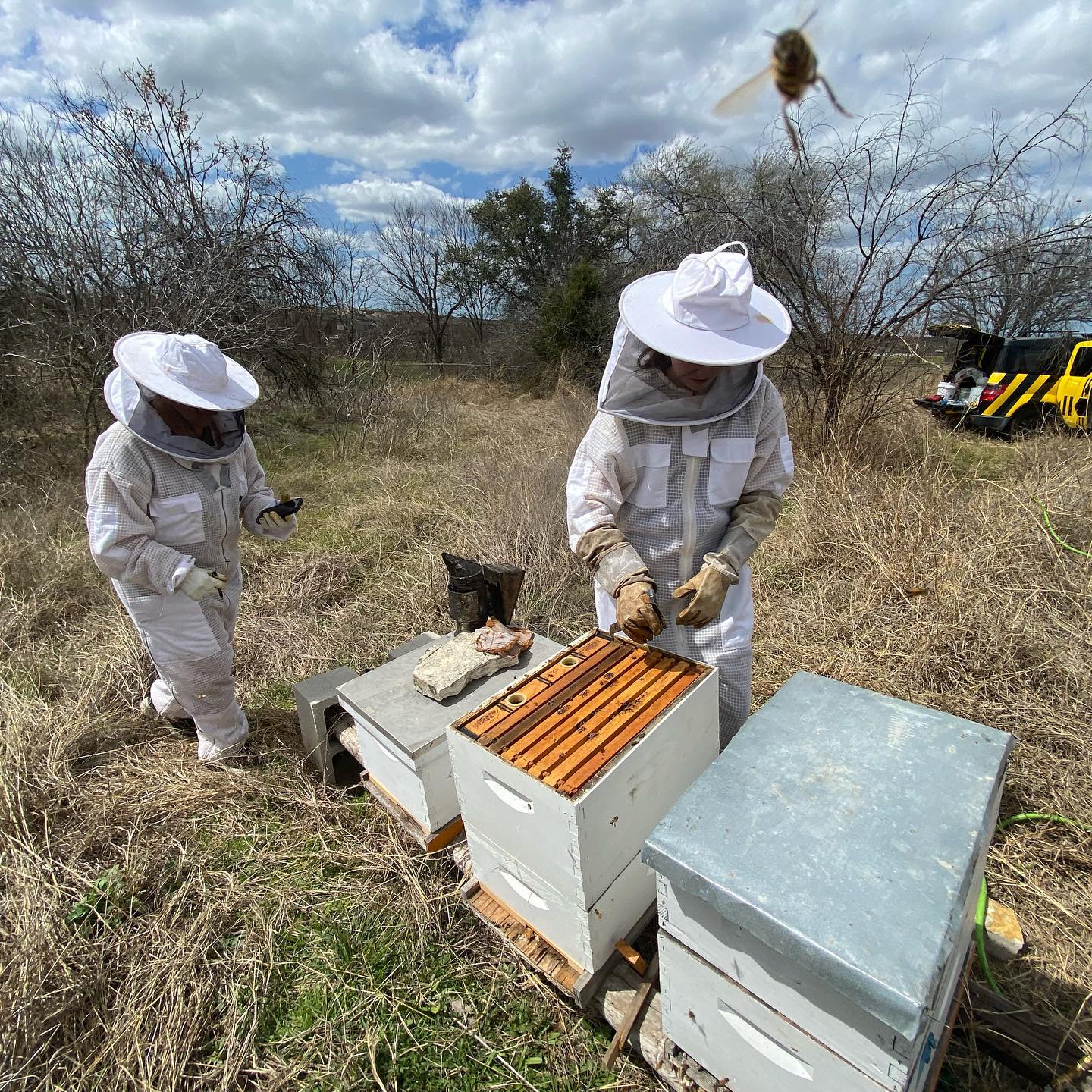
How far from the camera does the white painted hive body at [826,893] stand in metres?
0.94

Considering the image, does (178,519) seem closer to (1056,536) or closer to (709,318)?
(709,318)

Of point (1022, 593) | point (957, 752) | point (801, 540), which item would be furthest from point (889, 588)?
point (957, 752)

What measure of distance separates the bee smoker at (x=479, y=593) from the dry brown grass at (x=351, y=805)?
929 mm

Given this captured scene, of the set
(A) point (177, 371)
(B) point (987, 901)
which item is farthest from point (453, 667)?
(B) point (987, 901)

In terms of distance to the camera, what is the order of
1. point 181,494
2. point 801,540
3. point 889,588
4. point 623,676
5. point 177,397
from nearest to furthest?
point 623,676
point 177,397
point 181,494
point 889,588
point 801,540

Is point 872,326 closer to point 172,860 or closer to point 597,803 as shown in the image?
point 597,803

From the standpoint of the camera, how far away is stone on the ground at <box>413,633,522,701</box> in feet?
7.14

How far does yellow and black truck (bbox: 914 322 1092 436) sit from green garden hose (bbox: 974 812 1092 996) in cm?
654

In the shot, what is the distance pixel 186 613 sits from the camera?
8.11 ft

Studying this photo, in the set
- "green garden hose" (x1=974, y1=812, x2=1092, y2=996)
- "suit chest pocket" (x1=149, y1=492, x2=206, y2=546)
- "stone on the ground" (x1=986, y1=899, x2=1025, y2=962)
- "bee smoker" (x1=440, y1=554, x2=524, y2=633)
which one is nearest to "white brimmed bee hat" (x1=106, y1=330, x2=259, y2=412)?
"suit chest pocket" (x1=149, y1=492, x2=206, y2=546)

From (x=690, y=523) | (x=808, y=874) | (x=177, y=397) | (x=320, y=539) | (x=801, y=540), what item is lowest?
(x=320, y=539)

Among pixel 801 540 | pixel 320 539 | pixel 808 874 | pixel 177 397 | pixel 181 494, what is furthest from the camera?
pixel 320 539

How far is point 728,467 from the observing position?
196 cm

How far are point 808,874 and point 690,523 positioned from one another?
1.15 metres
